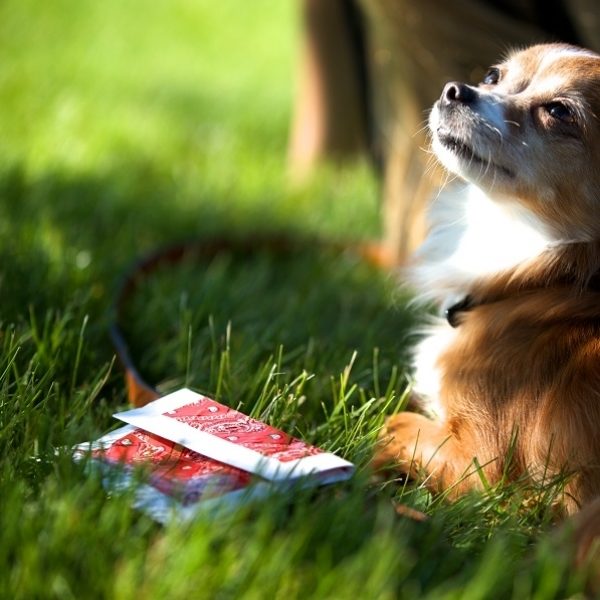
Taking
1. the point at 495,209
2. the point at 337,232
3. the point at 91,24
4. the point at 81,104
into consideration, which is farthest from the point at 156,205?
the point at 91,24

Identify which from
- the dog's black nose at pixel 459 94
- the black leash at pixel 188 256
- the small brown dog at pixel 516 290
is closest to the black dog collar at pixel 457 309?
the small brown dog at pixel 516 290

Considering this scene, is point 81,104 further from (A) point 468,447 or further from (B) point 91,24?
(A) point 468,447

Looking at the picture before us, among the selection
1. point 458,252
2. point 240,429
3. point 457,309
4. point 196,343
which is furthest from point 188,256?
point 240,429

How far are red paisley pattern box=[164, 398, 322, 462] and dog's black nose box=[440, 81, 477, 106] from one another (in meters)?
1.13

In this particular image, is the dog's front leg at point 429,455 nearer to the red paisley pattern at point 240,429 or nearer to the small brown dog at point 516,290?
the small brown dog at point 516,290

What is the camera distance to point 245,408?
8.63ft

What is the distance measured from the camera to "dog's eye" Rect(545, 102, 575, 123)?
2773mm

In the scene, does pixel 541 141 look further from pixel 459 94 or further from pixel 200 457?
pixel 200 457

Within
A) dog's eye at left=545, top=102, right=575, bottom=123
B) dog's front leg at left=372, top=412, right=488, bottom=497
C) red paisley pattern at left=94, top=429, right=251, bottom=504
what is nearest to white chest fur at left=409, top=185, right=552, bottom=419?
dog's front leg at left=372, top=412, right=488, bottom=497

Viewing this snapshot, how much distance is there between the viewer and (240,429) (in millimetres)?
2336

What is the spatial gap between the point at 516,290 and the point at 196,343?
40.5 inches

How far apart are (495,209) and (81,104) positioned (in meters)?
3.67

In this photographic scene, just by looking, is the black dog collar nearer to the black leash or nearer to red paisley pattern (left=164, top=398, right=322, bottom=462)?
red paisley pattern (left=164, top=398, right=322, bottom=462)

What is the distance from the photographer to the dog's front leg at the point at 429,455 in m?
2.42
